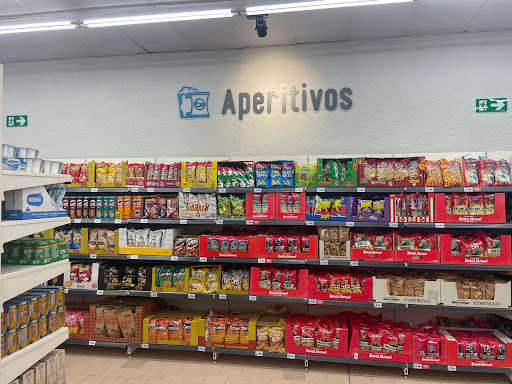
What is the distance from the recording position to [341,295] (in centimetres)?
379

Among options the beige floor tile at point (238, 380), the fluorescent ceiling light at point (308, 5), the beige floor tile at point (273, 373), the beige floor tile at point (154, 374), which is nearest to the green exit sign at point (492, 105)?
the fluorescent ceiling light at point (308, 5)

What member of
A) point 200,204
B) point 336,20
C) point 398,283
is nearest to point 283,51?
point 336,20

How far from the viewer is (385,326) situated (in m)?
3.78

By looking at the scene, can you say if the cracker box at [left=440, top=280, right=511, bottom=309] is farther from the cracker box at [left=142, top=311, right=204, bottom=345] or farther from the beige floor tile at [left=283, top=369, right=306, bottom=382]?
the cracker box at [left=142, top=311, right=204, bottom=345]

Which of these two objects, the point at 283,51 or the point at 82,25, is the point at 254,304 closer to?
the point at 283,51

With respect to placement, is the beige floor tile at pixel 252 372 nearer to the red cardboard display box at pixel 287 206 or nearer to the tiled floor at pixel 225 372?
the tiled floor at pixel 225 372

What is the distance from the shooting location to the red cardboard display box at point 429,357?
11.5 feet

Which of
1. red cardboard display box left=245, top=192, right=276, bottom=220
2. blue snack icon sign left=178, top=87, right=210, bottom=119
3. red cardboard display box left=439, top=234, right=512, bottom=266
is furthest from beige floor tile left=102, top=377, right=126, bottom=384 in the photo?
red cardboard display box left=439, top=234, right=512, bottom=266

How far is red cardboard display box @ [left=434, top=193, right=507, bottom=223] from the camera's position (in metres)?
3.54

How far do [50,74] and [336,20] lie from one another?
156 inches

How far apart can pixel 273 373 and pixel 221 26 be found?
148 inches

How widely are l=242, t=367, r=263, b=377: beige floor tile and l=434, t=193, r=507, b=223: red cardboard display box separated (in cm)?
236

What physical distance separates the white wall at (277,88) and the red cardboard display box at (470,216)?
0.88 m

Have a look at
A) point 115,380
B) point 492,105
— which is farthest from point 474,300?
point 115,380
